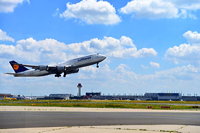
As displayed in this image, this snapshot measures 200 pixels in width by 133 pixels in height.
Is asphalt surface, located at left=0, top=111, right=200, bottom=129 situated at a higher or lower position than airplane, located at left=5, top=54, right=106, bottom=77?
lower

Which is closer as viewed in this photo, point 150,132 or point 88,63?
point 150,132

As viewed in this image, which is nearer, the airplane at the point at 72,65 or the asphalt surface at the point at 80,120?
the asphalt surface at the point at 80,120

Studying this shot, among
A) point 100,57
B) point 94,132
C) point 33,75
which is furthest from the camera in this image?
point 33,75

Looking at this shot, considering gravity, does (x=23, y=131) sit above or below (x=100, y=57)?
below

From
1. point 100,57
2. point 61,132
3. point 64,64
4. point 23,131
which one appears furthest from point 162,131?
point 64,64

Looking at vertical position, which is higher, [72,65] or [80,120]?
[72,65]

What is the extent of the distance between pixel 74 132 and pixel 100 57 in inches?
2494

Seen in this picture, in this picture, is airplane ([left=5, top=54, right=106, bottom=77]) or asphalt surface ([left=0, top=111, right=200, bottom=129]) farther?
airplane ([left=5, top=54, right=106, bottom=77])

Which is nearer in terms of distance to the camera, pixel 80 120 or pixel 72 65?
pixel 80 120

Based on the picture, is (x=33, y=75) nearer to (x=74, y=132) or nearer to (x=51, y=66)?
(x=51, y=66)

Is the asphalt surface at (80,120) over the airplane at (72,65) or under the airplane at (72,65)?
under

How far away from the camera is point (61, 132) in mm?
19250

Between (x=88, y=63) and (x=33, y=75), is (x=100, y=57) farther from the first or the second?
(x=33, y=75)

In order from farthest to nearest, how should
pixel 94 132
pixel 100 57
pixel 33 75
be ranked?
pixel 33 75 < pixel 100 57 < pixel 94 132
